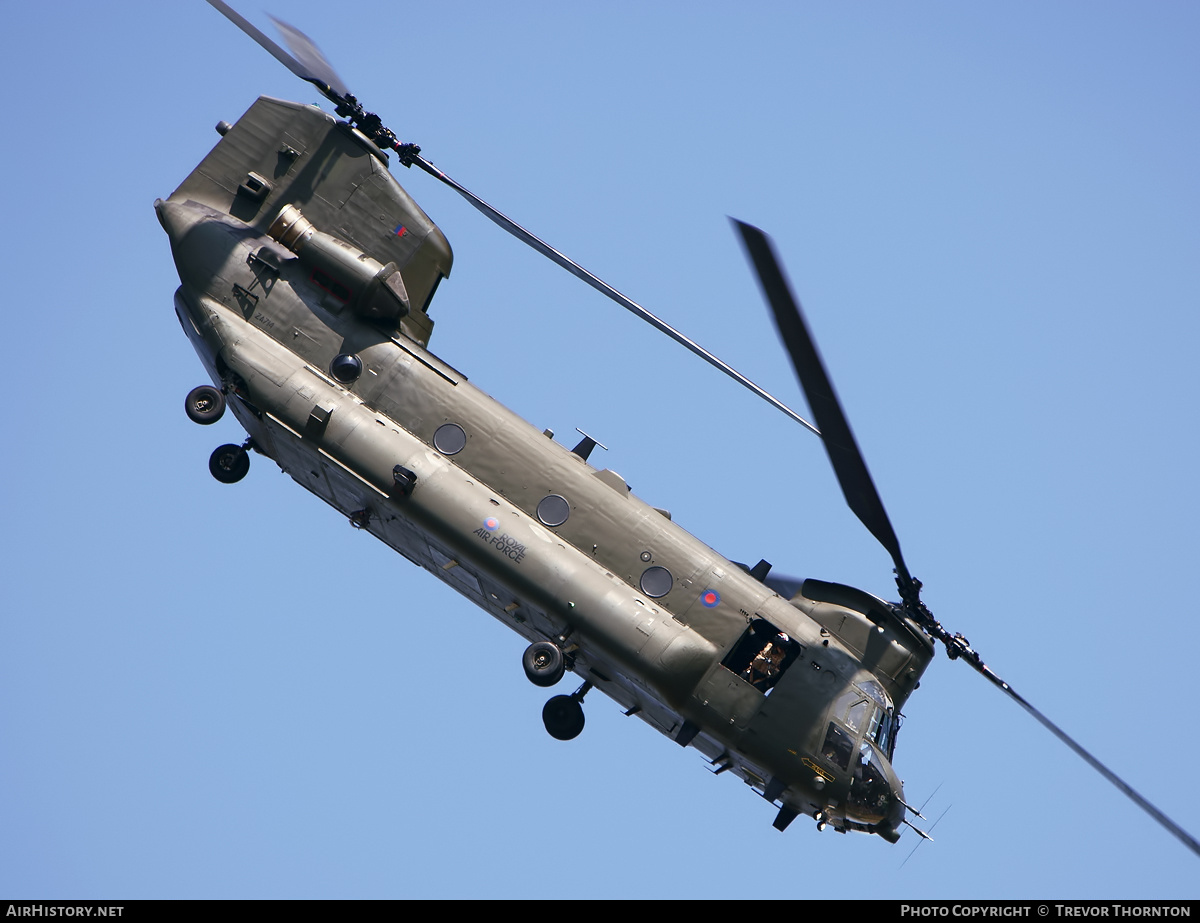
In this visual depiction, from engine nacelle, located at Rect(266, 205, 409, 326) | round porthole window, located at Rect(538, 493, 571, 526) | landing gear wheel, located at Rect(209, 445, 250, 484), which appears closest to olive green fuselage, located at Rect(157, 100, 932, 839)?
round porthole window, located at Rect(538, 493, 571, 526)

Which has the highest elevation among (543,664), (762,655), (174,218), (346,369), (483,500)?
(762,655)

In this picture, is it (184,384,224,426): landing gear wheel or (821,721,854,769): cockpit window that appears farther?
(184,384,224,426): landing gear wheel

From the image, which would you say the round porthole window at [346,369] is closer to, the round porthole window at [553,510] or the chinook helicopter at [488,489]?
the chinook helicopter at [488,489]

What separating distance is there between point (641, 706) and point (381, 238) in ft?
31.6

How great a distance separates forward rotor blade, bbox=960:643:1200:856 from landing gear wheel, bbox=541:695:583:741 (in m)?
6.23

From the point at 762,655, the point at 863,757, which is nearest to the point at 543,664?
the point at 762,655

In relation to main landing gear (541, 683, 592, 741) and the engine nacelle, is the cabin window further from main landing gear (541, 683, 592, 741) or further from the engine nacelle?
the engine nacelle

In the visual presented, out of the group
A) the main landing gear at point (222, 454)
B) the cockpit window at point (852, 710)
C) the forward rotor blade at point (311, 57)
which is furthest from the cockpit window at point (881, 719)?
the forward rotor blade at point (311, 57)

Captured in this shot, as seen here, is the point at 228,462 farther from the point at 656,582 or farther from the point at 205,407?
the point at 656,582

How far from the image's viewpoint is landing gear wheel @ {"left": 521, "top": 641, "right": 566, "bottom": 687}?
23312 millimetres

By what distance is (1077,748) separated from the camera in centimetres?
2241

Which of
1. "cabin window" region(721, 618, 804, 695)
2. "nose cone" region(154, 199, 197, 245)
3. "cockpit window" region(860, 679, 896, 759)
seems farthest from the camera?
"nose cone" region(154, 199, 197, 245)

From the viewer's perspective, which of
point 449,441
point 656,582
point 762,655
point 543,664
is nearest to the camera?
point 543,664

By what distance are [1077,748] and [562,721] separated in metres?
8.21
